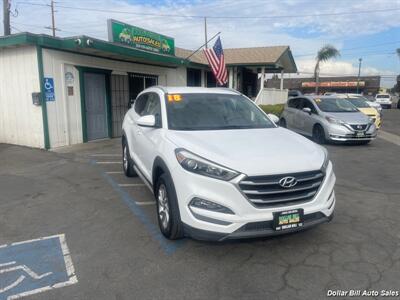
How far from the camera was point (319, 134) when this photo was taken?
11320 millimetres

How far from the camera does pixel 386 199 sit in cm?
569

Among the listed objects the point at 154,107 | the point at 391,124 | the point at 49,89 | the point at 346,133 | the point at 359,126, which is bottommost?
the point at 391,124

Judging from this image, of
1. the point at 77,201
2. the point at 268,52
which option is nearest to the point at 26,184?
the point at 77,201

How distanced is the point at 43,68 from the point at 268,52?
48.8ft

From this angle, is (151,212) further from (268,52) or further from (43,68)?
(268,52)

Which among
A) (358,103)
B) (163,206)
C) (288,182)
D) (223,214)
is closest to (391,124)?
(358,103)

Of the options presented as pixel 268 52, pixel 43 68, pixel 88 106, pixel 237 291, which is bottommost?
pixel 237 291

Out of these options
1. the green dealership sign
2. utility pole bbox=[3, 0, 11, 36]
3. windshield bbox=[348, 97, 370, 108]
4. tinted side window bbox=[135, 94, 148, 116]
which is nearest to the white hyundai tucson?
tinted side window bbox=[135, 94, 148, 116]

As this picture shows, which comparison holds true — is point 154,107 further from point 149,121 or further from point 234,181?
point 234,181

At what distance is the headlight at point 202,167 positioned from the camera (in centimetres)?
330

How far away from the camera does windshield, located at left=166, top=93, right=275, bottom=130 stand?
14.9 feet

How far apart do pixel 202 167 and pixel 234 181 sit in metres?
0.35

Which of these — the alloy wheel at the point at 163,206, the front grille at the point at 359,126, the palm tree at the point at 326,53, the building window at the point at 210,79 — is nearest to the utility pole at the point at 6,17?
the building window at the point at 210,79

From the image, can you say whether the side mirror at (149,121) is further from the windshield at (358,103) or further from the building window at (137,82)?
the windshield at (358,103)
